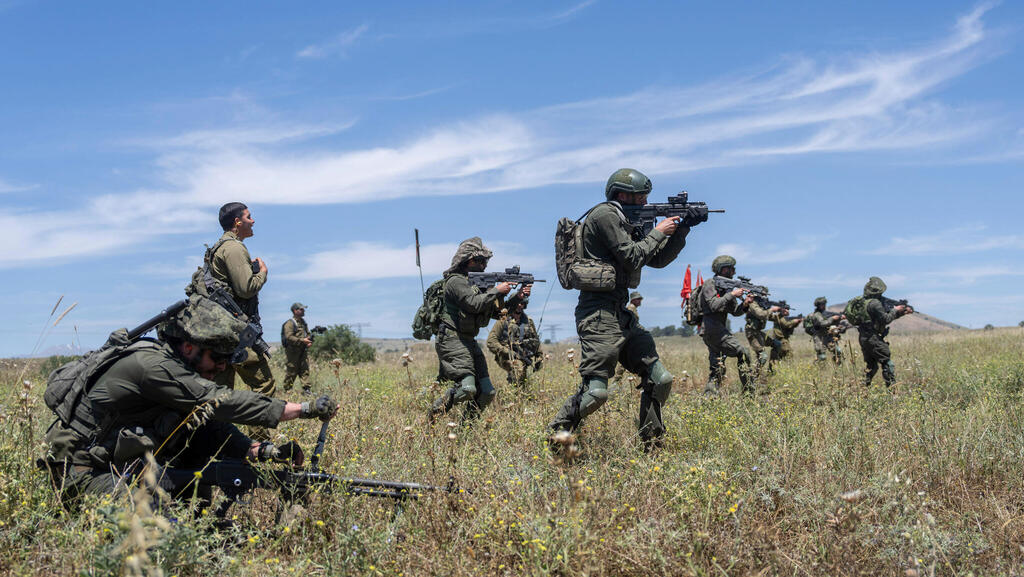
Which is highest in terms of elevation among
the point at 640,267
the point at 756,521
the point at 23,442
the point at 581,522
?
the point at 640,267

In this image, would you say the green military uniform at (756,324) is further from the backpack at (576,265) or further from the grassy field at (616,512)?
the backpack at (576,265)

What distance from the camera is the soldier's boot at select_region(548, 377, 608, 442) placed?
5328 mm

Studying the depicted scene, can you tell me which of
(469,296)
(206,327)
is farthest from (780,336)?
(206,327)

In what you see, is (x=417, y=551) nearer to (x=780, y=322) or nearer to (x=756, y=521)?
(x=756, y=521)

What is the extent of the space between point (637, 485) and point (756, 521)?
2.21ft

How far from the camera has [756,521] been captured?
3760 mm

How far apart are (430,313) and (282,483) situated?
156 inches

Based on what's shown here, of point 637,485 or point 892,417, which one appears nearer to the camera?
point 637,485

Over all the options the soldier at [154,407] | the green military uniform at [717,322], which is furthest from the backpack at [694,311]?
the soldier at [154,407]

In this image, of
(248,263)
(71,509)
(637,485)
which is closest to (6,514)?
(71,509)

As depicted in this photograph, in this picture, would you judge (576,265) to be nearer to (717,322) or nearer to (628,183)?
(628,183)

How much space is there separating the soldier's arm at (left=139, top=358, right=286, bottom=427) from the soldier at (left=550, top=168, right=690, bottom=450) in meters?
2.38

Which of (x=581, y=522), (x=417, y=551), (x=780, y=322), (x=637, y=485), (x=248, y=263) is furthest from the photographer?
(x=780, y=322)

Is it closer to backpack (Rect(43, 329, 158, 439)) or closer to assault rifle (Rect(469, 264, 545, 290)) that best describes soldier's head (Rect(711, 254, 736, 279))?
assault rifle (Rect(469, 264, 545, 290))
